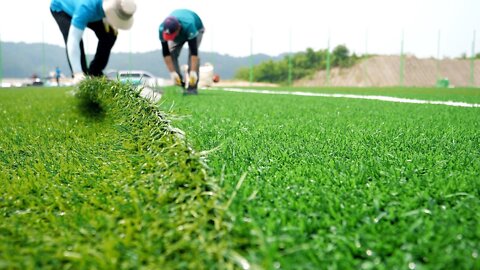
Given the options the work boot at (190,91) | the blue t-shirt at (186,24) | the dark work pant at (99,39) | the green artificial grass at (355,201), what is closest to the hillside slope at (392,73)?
the work boot at (190,91)

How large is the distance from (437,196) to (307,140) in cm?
97

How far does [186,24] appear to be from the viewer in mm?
6777

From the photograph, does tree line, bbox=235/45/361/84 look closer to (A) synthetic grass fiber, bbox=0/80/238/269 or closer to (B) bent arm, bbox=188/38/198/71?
(B) bent arm, bbox=188/38/198/71

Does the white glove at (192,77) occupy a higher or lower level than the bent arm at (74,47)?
lower

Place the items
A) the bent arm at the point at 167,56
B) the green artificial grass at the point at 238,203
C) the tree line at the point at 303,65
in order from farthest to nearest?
1. the tree line at the point at 303,65
2. the bent arm at the point at 167,56
3. the green artificial grass at the point at 238,203

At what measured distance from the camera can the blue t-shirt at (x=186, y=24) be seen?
22.2 ft

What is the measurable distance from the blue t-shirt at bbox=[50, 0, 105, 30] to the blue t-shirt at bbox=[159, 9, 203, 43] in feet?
5.66

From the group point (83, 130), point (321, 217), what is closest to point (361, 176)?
point (321, 217)

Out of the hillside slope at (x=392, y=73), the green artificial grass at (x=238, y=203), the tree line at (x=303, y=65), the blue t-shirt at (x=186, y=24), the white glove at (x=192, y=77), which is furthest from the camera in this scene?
the hillside slope at (x=392, y=73)

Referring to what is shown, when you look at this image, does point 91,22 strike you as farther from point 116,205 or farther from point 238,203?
point 238,203

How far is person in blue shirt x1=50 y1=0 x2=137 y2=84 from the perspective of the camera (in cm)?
486

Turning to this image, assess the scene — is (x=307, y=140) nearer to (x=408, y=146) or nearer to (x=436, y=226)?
(x=408, y=146)

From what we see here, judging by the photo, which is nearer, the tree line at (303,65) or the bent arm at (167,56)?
the bent arm at (167,56)

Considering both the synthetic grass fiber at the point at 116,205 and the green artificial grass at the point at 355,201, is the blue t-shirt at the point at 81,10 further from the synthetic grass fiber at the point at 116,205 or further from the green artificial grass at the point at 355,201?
the green artificial grass at the point at 355,201
